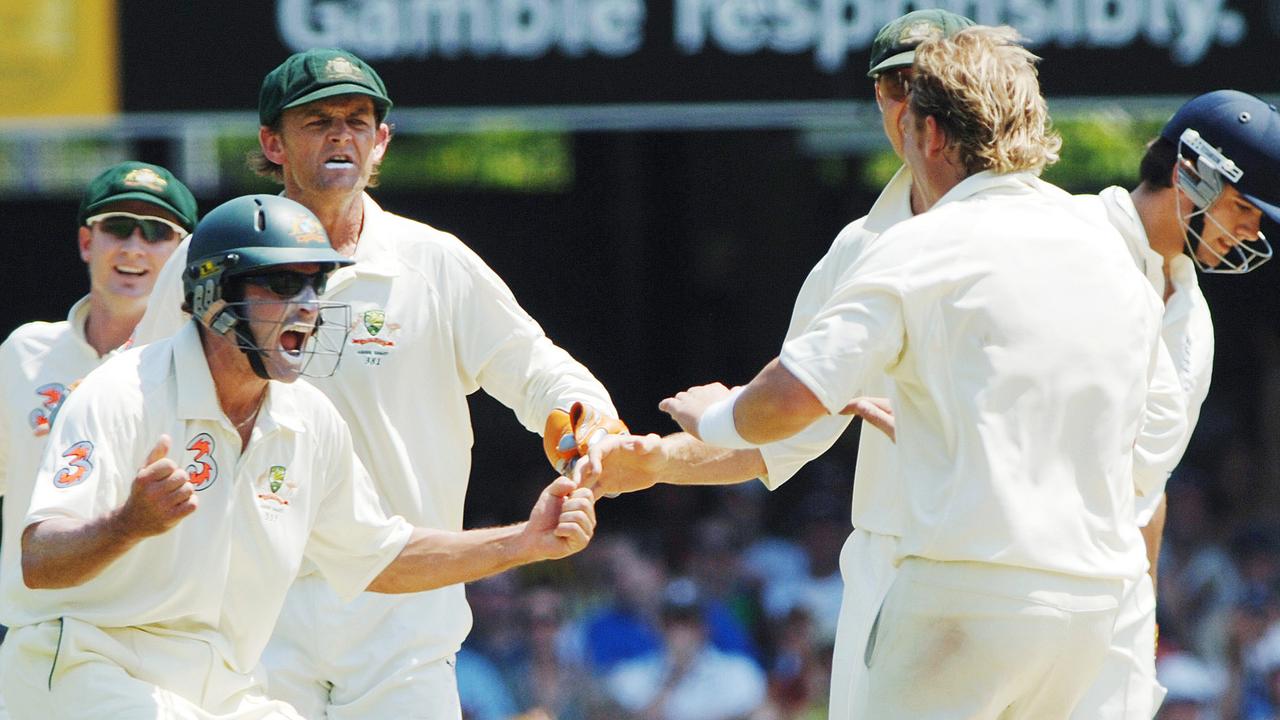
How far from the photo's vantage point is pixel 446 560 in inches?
187

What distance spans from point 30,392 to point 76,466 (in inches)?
76.9

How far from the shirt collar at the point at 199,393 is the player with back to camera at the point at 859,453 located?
94 centimetres

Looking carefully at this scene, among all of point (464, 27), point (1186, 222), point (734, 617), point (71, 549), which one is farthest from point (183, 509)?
point (734, 617)

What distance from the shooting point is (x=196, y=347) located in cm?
431

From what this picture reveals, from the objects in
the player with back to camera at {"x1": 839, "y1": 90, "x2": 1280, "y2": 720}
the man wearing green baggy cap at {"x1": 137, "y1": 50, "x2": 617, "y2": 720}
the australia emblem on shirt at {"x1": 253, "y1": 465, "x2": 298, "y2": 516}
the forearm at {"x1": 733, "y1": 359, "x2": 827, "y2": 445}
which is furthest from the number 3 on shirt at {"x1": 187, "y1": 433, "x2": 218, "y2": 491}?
the player with back to camera at {"x1": 839, "y1": 90, "x2": 1280, "y2": 720}

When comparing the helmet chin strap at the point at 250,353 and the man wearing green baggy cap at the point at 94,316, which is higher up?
the helmet chin strap at the point at 250,353

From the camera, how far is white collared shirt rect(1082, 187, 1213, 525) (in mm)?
5262

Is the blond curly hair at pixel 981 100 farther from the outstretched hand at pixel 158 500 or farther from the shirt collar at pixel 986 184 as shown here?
the outstretched hand at pixel 158 500

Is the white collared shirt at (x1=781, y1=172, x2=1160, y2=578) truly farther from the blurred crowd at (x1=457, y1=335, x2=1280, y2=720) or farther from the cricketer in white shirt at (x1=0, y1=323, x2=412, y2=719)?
the blurred crowd at (x1=457, y1=335, x2=1280, y2=720)

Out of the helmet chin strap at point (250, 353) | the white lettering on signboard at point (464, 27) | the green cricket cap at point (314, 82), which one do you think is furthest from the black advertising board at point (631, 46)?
the helmet chin strap at point (250, 353)

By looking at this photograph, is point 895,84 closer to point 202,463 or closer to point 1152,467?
point 1152,467

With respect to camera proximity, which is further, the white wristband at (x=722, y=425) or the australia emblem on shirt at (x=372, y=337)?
the australia emblem on shirt at (x=372, y=337)

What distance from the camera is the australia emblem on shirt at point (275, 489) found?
4.37 metres

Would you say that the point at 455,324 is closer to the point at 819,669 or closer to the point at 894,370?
the point at 894,370
